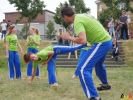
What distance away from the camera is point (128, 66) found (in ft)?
50.6

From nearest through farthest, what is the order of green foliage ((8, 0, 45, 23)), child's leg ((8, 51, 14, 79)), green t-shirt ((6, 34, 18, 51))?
green t-shirt ((6, 34, 18, 51)) → child's leg ((8, 51, 14, 79)) → green foliage ((8, 0, 45, 23))

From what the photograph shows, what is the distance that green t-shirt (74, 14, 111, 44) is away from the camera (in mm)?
4926

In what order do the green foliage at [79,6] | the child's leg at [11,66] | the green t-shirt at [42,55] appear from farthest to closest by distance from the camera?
the green foliage at [79,6]
the child's leg at [11,66]
the green t-shirt at [42,55]

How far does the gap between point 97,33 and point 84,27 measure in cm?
32

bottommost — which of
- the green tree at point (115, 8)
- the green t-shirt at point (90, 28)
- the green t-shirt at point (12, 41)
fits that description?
the green t-shirt at point (12, 41)

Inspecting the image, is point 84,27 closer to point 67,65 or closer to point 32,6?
point 67,65

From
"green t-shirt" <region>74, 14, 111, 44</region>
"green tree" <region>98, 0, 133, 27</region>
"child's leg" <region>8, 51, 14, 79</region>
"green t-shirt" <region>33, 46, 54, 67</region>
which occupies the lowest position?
"child's leg" <region>8, 51, 14, 79</region>

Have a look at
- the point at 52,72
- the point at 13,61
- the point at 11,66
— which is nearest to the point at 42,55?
the point at 52,72

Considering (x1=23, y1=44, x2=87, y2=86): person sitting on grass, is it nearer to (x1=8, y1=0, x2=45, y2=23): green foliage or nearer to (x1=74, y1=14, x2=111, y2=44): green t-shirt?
(x1=74, y1=14, x2=111, y2=44): green t-shirt

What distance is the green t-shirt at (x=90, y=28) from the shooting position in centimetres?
493

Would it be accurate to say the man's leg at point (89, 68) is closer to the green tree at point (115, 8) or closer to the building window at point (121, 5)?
the green tree at point (115, 8)

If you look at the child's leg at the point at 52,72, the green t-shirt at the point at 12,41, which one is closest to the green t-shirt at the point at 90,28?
the child's leg at the point at 52,72

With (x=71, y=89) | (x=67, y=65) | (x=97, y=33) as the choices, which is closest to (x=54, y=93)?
(x=71, y=89)

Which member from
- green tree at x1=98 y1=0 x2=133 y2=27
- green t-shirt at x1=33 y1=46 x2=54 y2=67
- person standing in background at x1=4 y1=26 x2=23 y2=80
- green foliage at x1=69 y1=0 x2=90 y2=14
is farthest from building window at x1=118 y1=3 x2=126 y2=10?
green t-shirt at x1=33 y1=46 x2=54 y2=67
